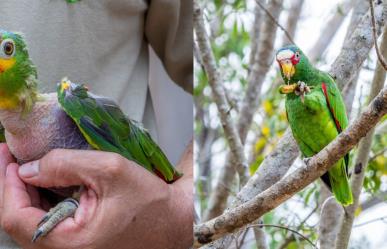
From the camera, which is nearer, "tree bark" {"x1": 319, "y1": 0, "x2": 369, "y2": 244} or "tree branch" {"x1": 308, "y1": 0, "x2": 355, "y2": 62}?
"tree bark" {"x1": 319, "y1": 0, "x2": 369, "y2": 244}

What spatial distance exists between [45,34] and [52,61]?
46 mm

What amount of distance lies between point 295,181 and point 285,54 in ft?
0.68

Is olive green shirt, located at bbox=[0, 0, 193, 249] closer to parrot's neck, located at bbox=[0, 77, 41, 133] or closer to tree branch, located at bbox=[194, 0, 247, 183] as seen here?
parrot's neck, located at bbox=[0, 77, 41, 133]

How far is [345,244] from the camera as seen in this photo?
974 millimetres

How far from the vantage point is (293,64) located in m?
0.93

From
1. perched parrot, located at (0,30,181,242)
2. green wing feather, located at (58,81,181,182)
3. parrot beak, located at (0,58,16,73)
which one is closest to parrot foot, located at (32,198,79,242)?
perched parrot, located at (0,30,181,242)

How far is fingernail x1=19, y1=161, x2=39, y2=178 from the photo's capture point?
92 cm

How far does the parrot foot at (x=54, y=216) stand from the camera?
0.93 metres

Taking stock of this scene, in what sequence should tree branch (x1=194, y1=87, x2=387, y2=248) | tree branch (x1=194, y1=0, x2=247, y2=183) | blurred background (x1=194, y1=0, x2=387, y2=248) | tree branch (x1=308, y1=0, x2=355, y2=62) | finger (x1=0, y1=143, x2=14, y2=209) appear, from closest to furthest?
tree branch (x1=194, y1=87, x2=387, y2=248) < finger (x1=0, y1=143, x2=14, y2=209) < blurred background (x1=194, y1=0, x2=387, y2=248) < tree branch (x1=308, y1=0, x2=355, y2=62) < tree branch (x1=194, y1=0, x2=247, y2=183)

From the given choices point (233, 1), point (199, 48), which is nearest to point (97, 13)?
point (199, 48)

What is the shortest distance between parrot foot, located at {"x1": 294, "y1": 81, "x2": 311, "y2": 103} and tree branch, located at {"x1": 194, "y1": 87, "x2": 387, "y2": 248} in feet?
0.32

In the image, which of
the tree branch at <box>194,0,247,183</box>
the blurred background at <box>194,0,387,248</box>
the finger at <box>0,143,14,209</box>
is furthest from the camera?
the tree branch at <box>194,0,247,183</box>

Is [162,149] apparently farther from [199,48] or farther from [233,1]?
[233,1]

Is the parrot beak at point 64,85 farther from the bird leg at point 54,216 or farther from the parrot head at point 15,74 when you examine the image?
the bird leg at point 54,216
